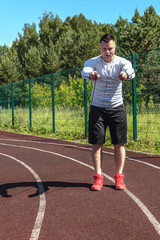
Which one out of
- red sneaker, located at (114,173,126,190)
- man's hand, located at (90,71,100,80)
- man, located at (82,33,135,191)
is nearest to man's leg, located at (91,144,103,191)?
man, located at (82,33,135,191)

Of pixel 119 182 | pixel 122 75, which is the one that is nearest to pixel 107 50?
pixel 122 75

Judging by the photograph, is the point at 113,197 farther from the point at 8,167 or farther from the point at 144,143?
the point at 144,143

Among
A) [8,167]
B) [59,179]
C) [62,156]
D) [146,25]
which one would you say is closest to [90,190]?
[59,179]

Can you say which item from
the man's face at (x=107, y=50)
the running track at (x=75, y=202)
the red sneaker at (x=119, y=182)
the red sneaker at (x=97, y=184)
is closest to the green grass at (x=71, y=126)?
the running track at (x=75, y=202)

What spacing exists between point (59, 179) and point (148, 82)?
441cm

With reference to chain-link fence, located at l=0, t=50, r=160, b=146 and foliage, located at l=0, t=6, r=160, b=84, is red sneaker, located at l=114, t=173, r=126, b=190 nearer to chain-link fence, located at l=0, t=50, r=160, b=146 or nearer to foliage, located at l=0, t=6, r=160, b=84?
chain-link fence, located at l=0, t=50, r=160, b=146

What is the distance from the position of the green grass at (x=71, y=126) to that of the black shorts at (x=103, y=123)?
136 inches

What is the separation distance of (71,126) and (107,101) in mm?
7510

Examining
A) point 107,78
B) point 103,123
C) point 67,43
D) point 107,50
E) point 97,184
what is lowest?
point 97,184

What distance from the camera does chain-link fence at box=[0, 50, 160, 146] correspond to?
830cm

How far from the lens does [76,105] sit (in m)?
11.3

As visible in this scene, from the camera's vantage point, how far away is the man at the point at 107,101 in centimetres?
409

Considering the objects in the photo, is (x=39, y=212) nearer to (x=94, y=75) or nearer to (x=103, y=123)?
(x=103, y=123)

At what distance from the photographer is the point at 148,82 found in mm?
8422
